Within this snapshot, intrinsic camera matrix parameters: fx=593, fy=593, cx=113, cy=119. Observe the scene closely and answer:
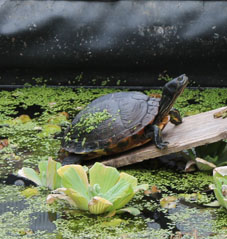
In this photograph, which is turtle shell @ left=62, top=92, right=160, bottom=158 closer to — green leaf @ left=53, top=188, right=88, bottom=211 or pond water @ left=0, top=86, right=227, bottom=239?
pond water @ left=0, top=86, right=227, bottom=239

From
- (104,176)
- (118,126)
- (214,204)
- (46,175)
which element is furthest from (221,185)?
(46,175)

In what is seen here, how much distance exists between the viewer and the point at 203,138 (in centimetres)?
326

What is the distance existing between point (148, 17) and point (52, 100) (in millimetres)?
1186

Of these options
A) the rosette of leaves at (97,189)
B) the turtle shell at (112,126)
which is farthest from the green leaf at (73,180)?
the turtle shell at (112,126)

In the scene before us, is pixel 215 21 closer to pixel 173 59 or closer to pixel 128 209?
pixel 173 59

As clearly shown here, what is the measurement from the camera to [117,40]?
5.44 meters

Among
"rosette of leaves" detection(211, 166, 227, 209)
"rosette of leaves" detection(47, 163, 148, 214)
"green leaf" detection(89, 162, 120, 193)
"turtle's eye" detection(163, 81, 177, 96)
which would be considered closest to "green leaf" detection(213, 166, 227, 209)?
"rosette of leaves" detection(211, 166, 227, 209)

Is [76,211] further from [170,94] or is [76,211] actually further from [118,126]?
[170,94]

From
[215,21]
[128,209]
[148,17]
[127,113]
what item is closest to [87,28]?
[148,17]

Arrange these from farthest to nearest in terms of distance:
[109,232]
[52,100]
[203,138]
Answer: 1. [52,100]
2. [203,138]
3. [109,232]

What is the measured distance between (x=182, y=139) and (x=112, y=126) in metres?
0.40

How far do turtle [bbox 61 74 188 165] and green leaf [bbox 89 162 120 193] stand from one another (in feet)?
1.70

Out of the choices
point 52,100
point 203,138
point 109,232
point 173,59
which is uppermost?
point 173,59

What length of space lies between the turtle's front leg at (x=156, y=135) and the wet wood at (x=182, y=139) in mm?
29
